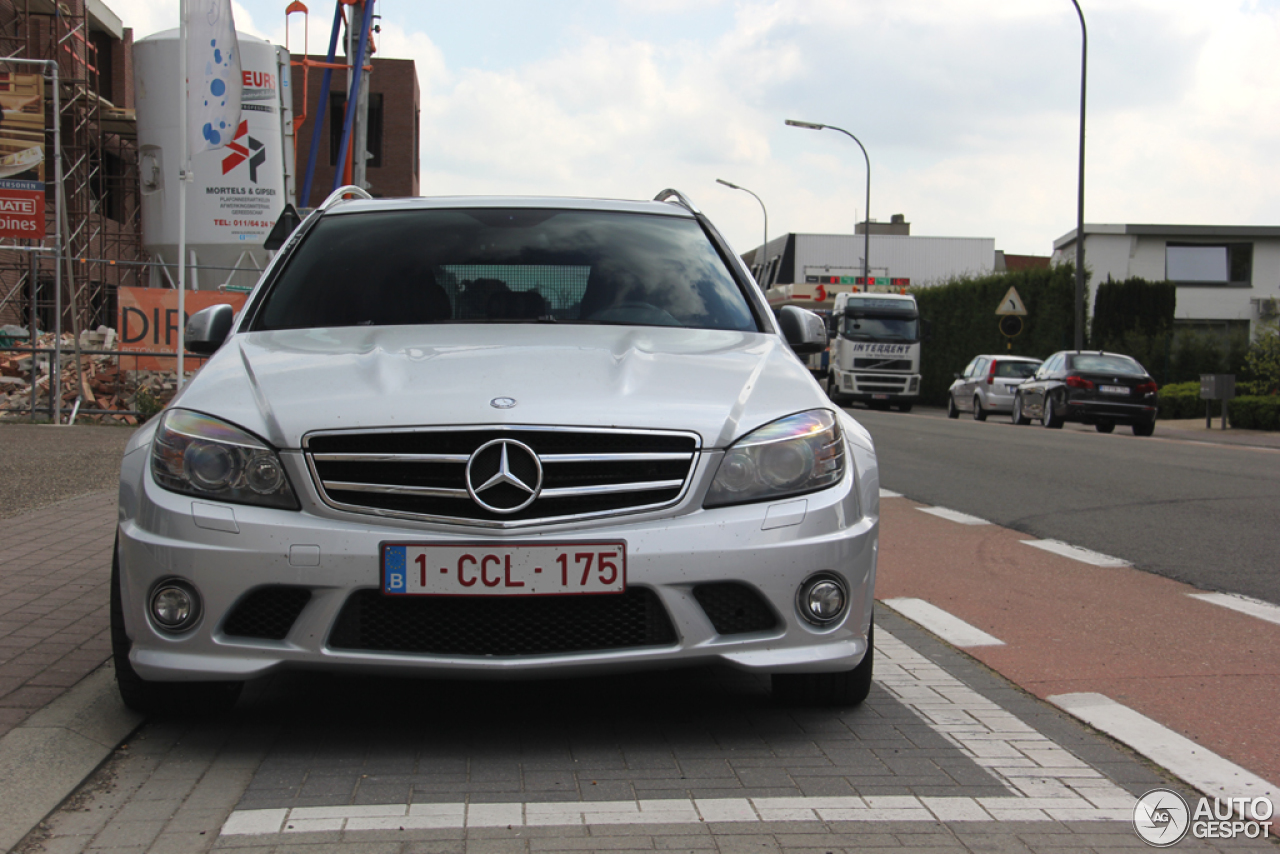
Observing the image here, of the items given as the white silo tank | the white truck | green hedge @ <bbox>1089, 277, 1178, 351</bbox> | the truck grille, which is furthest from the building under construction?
green hedge @ <bbox>1089, 277, 1178, 351</bbox>

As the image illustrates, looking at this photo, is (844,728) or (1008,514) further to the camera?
(1008,514)

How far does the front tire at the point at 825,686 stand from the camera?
4102 millimetres

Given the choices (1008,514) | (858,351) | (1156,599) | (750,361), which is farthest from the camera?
(858,351)

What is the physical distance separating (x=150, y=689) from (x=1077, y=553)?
18.8 ft

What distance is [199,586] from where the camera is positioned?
3.54 m

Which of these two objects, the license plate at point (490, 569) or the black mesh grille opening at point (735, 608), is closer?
the license plate at point (490, 569)

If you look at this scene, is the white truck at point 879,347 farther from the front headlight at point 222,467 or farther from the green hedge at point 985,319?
the front headlight at point 222,467

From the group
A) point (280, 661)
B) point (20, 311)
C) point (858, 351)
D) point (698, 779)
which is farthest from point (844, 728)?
point (858, 351)

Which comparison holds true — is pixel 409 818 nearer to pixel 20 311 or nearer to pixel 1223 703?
pixel 1223 703

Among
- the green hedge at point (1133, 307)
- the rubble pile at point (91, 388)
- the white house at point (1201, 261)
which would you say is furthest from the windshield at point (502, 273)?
the white house at point (1201, 261)

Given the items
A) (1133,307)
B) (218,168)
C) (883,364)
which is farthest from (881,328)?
(218,168)

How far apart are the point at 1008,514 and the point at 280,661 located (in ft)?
24.7

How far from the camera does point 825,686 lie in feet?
13.5
